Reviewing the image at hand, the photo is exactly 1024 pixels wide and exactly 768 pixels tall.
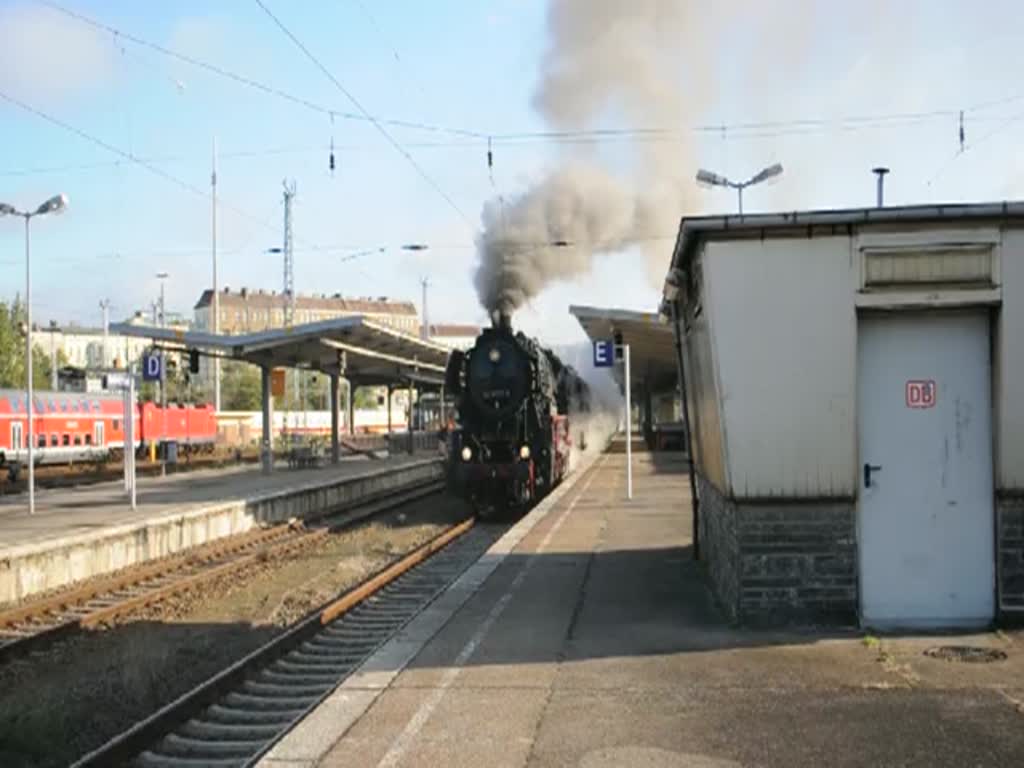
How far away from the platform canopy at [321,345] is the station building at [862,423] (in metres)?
18.7

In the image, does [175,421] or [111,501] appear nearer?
[111,501]

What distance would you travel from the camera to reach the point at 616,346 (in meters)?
20.9

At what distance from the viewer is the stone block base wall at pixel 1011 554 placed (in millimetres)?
7531

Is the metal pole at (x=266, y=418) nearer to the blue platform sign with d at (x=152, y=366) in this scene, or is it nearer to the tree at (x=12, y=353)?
the blue platform sign with d at (x=152, y=366)

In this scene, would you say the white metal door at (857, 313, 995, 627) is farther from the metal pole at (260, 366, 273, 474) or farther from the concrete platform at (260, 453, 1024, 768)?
the metal pole at (260, 366, 273, 474)

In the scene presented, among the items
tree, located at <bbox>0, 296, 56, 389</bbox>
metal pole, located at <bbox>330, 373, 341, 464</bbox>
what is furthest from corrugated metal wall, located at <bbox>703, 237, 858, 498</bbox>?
tree, located at <bbox>0, 296, 56, 389</bbox>

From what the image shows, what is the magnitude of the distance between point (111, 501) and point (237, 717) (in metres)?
16.3

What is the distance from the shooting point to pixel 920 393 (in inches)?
304

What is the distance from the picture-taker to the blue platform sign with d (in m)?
21.9

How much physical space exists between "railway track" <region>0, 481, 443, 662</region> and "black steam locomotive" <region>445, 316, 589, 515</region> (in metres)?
3.01

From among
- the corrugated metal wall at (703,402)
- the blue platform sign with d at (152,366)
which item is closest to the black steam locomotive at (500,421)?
the blue platform sign with d at (152,366)

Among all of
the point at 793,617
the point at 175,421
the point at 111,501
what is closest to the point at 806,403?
the point at 793,617

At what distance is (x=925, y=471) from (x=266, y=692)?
501cm

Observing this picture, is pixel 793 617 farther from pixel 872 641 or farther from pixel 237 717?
pixel 237 717
